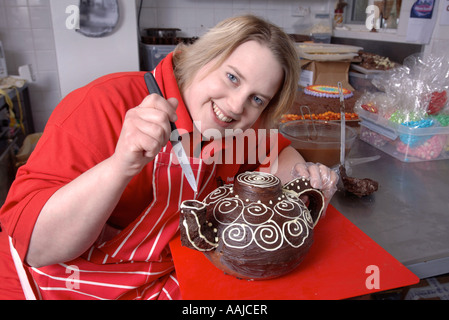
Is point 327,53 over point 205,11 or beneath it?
beneath

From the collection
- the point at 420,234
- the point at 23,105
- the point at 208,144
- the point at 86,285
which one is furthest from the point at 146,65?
the point at 420,234

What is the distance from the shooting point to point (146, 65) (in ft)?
8.82

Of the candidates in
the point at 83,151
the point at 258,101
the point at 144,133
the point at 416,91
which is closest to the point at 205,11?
the point at 416,91

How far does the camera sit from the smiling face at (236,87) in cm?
84

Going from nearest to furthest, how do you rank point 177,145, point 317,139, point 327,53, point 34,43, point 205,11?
1. point 177,145
2. point 317,139
3. point 327,53
4. point 34,43
5. point 205,11

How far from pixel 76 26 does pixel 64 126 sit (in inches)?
70.9

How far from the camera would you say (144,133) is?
0.61m

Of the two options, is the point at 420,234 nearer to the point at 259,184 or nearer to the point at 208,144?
the point at 259,184

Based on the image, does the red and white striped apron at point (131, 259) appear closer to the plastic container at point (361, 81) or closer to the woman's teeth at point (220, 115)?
the woman's teeth at point (220, 115)

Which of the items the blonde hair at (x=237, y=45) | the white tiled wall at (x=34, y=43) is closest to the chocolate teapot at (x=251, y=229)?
the blonde hair at (x=237, y=45)

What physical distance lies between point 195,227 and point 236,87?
38cm

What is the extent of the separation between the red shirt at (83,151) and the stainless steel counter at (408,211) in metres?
0.43

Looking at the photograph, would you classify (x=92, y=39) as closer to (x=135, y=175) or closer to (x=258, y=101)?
(x=258, y=101)

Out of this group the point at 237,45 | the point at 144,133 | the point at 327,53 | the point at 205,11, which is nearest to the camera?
the point at 144,133
